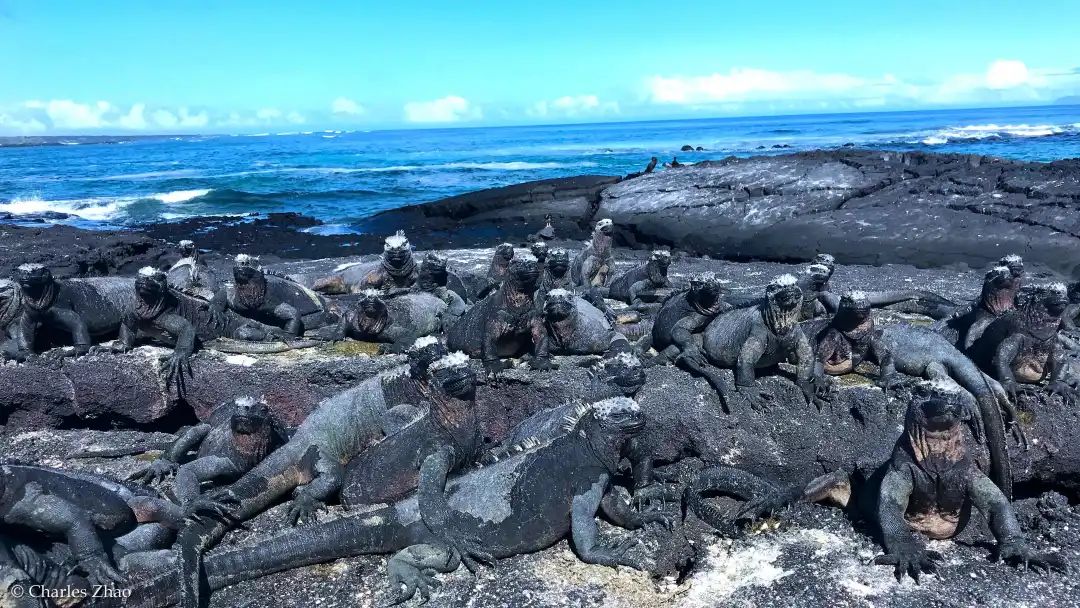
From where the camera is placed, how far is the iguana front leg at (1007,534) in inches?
154

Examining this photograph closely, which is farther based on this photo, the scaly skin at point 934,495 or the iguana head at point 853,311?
the iguana head at point 853,311

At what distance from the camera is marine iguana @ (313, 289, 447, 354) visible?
654cm

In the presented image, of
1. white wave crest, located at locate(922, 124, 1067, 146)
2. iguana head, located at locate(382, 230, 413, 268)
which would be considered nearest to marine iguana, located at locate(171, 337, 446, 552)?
iguana head, located at locate(382, 230, 413, 268)

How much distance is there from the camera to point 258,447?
4805 mm

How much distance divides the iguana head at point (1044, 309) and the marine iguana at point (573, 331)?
2.66 meters

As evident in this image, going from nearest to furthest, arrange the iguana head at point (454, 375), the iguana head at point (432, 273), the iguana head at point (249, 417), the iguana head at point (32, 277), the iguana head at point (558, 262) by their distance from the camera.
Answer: the iguana head at point (454, 375)
the iguana head at point (249, 417)
the iguana head at point (32, 277)
the iguana head at point (558, 262)
the iguana head at point (432, 273)

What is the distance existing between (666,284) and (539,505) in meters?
4.48

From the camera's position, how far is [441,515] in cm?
412

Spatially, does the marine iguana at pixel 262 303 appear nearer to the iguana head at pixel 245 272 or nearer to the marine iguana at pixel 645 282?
the iguana head at pixel 245 272

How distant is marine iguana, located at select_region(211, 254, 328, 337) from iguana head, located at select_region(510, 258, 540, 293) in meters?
2.35

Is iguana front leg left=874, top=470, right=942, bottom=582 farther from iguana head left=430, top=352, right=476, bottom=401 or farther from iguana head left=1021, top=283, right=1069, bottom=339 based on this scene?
iguana head left=430, top=352, right=476, bottom=401

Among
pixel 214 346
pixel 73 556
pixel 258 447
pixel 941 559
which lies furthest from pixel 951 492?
pixel 214 346

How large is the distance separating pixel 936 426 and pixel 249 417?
12.6 ft

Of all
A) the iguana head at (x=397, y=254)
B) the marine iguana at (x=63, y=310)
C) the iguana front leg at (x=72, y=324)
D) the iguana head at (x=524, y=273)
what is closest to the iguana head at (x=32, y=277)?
the marine iguana at (x=63, y=310)
